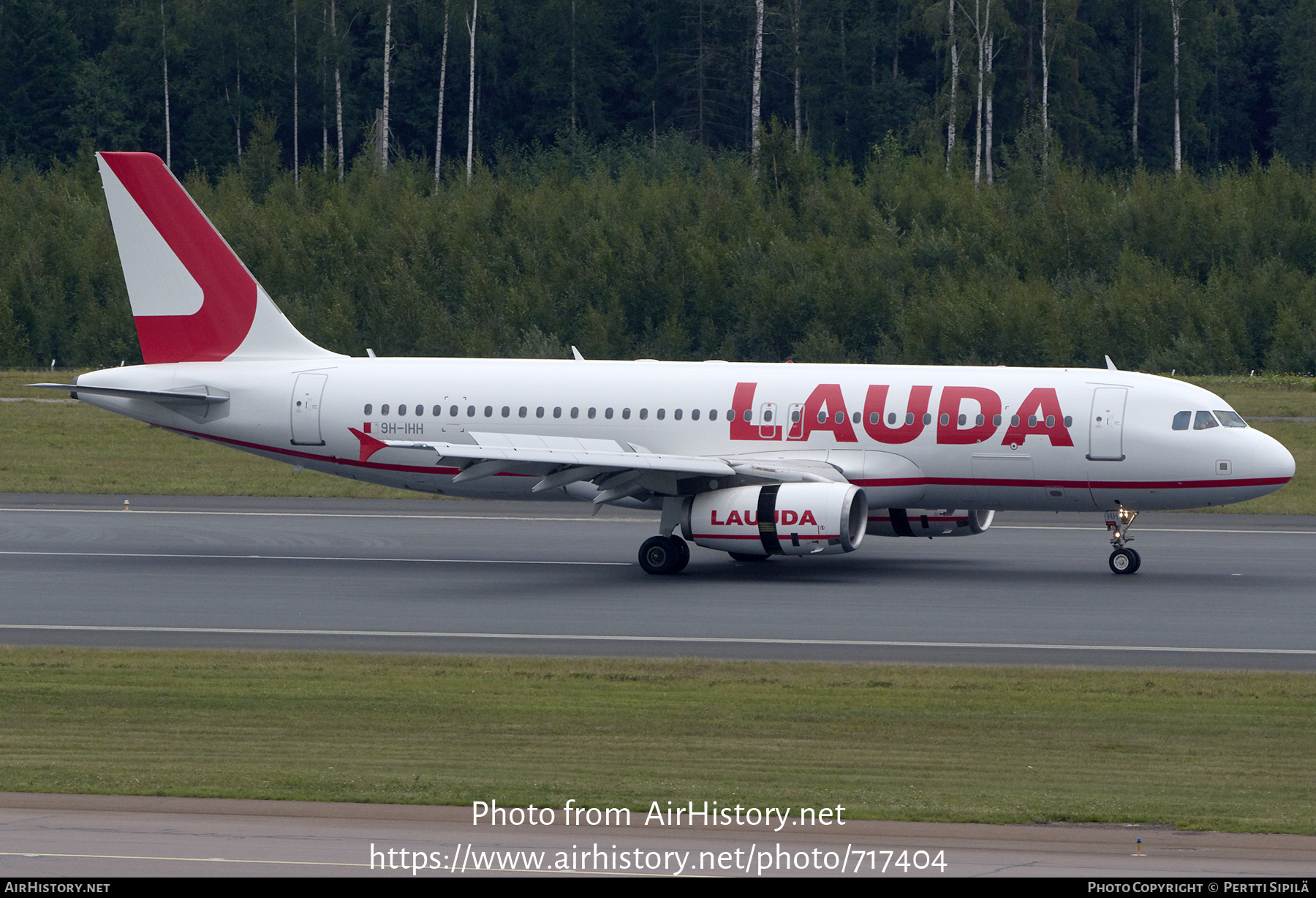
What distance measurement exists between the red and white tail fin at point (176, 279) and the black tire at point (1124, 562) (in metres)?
15.6

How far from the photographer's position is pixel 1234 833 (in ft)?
39.2

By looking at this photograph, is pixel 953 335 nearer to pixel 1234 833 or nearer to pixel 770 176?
pixel 770 176

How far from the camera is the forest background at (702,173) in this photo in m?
64.8

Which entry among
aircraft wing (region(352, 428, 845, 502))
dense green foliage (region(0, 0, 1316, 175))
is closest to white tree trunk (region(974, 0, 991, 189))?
dense green foliage (region(0, 0, 1316, 175))

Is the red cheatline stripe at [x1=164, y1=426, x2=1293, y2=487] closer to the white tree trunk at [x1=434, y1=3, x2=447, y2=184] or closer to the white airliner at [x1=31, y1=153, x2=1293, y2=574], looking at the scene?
the white airliner at [x1=31, y1=153, x2=1293, y2=574]

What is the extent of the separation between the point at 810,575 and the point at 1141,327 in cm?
3603

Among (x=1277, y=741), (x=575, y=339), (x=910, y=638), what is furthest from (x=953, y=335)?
(x=1277, y=741)

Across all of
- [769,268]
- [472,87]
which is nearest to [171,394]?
[769,268]

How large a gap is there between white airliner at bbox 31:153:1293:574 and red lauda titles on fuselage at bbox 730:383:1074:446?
31 millimetres

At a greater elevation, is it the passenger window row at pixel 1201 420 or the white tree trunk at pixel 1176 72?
the white tree trunk at pixel 1176 72

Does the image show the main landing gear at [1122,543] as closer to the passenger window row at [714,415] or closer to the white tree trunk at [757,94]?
the passenger window row at [714,415]

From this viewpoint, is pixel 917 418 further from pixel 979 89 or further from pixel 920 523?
pixel 979 89

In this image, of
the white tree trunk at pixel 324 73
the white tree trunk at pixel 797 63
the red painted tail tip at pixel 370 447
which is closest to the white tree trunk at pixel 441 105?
the white tree trunk at pixel 324 73

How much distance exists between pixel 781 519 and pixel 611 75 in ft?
238
